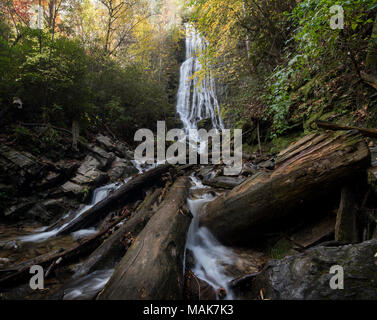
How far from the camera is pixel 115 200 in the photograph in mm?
4504

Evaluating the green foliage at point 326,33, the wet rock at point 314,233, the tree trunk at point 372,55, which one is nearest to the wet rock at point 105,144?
the green foliage at point 326,33

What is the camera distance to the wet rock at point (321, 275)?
54.4 inches

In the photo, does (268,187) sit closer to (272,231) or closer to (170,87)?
(272,231)

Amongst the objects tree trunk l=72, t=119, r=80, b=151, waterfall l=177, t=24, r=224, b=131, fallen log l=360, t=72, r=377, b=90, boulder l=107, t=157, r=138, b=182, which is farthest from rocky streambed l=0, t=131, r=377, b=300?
waterfall l=177, t=24, r=224, b=131

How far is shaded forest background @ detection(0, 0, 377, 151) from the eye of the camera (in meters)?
3.54

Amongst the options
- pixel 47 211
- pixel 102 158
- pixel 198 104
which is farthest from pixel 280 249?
pixel 198 104

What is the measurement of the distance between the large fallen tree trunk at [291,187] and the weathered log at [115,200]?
2.53 m

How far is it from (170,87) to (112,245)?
21.3m

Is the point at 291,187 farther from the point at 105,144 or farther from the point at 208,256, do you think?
the point at 105,144

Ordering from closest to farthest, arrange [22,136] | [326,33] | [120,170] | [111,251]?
[111,251] < [326,33] < [22,136] < [120,170]

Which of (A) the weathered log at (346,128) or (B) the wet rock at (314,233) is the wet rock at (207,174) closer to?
(B) the wet rock at (314,233)

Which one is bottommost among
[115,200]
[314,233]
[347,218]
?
[314,233]

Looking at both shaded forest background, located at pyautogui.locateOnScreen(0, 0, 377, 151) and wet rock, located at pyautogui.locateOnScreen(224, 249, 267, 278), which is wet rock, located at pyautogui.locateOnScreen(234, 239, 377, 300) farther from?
shaded forest background, located at pyautogui.locateOnScreen(0, 0, 377, 151)

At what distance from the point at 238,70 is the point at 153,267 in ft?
34.5
